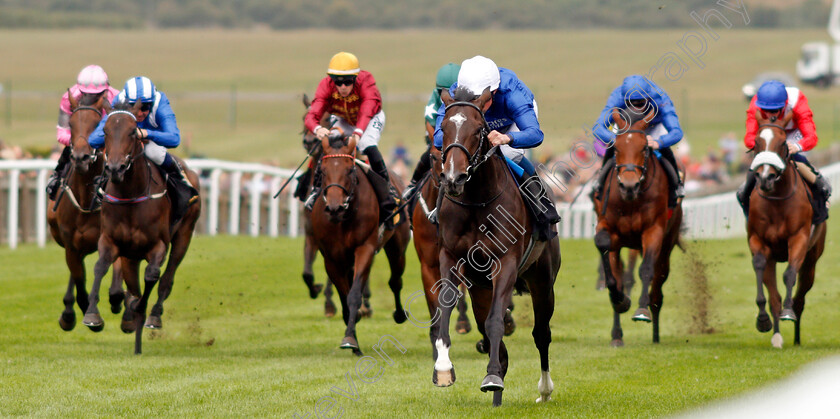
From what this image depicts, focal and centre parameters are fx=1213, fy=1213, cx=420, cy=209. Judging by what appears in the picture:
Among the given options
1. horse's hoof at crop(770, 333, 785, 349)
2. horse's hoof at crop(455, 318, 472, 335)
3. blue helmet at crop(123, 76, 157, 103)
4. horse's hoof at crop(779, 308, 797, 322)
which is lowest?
horse's hoof at crop(455, 318, 472, 335)

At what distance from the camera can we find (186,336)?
427 inches

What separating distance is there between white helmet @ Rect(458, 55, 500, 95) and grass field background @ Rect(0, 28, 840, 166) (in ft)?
87.1

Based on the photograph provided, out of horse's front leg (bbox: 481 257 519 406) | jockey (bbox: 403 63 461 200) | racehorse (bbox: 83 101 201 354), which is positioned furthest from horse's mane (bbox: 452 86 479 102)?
racehorse (bbox: 83 101 201 354)

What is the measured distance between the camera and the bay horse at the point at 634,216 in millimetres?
10156

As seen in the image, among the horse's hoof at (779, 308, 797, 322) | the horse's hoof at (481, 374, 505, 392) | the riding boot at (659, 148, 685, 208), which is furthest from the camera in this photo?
the riding boot at (659, 148, 685, 208)

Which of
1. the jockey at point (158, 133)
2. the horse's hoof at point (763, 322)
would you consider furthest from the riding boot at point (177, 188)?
the horse's hoof at point (763, 322)

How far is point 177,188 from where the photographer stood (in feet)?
32.8

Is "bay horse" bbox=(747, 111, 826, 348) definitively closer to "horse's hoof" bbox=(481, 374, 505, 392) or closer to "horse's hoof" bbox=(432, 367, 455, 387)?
"horse's hoof" bbox=(481, 374, 505, 392)

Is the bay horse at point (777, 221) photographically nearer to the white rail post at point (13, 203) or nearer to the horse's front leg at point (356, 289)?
the horse's front leg at point (356, 289)

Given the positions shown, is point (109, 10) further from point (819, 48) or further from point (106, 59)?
point (819, 48)

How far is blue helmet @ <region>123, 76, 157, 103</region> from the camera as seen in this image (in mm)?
9258

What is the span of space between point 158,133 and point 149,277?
1127 mm

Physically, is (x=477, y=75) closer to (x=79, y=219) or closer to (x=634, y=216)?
(x=634, y=216)

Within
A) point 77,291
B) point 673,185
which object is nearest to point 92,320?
point 77,291
